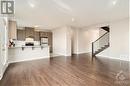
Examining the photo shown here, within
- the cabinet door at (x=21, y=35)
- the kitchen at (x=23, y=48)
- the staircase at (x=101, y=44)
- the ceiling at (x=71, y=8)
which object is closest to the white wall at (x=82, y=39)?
the staircase at (x=101, y=44)

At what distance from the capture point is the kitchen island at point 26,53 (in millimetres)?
5482

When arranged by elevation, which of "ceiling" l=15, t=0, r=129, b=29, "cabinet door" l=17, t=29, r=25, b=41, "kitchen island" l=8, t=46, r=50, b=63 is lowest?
"kitchen island" l=8, t=46, r=50, b=63

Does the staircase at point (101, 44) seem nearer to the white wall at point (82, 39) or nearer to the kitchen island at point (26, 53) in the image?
the white wall at point (82, 39)

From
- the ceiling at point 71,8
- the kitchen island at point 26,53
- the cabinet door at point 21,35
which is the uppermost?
the ceiling at point 71,8

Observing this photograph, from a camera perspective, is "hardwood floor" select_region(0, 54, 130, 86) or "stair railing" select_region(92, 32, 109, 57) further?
"stair railing" select_region(92, 32, 109, 57)

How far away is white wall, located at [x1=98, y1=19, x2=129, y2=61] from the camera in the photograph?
577cm

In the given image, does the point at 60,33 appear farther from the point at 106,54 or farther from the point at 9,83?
the point at 9,83

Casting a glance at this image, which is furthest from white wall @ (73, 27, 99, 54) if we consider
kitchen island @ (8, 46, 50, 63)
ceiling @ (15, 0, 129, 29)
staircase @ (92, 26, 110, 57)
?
ceiling @ (15, 0, 129, 29)

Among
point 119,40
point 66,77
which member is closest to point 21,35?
point 66,77

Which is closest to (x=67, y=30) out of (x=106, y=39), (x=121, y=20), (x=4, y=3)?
(x=106, y=39)

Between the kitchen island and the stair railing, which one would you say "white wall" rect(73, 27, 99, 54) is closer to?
the stair railing

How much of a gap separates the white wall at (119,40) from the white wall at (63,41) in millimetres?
3259

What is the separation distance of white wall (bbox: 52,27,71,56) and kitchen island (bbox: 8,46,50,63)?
5.81 feet

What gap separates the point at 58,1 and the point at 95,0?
4.31 ft
